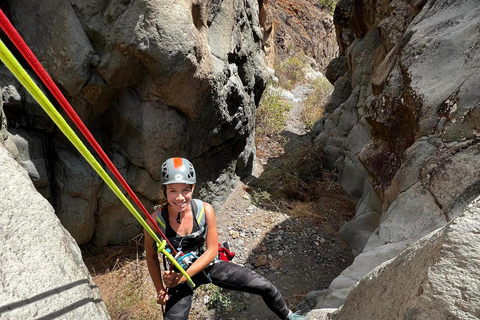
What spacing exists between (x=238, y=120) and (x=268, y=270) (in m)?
2.76

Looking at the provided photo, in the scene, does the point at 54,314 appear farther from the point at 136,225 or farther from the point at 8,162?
the point at 136,225

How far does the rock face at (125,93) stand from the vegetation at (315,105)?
19.4 ft

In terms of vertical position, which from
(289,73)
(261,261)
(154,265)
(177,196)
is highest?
(289,73)

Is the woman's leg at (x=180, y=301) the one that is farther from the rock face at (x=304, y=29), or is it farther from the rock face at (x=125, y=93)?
the rock face at (x=304, y=29)

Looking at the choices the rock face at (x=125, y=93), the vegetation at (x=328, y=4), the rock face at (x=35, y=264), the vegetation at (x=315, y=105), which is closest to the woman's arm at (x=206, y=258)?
the rock face at (x=35, y=264)

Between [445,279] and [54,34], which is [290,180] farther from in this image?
[445,279]

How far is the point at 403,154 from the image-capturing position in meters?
3.29

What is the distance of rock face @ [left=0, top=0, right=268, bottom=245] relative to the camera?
3367mm

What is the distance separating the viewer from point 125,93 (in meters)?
4.05

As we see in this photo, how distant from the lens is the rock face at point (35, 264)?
1.13 m

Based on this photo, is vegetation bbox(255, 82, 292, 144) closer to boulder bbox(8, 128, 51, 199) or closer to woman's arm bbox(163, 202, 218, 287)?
boulder bbox(8, 128, 51, 199)

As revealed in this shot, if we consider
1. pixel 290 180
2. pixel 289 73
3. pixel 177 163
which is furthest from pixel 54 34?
pixel 289 73

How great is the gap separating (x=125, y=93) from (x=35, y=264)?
127 inches

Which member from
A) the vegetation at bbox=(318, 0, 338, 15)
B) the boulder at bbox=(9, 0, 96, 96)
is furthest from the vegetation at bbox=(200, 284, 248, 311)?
the vegetation at bbox=(318, 0, 338, 15)
